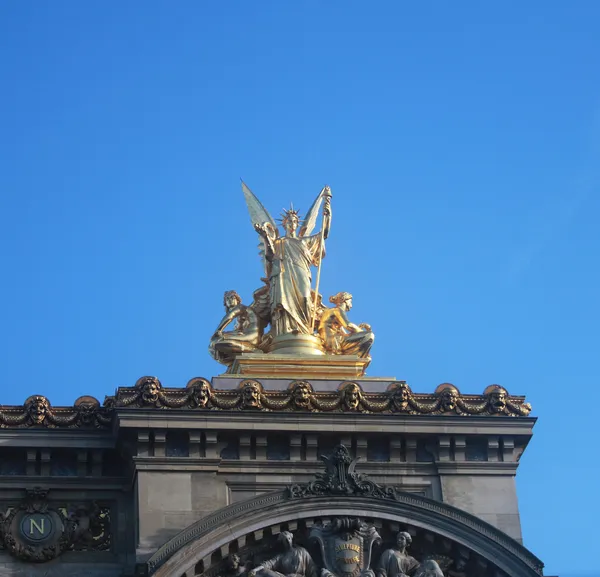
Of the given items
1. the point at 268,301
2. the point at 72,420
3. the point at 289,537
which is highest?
the point at 268,301

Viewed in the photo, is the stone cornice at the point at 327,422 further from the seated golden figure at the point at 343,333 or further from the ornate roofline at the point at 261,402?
the seated golden figure at the point at 343,333

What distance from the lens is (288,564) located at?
44406mm

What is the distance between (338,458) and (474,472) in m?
3.25

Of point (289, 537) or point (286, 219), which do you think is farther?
point (286, 219)

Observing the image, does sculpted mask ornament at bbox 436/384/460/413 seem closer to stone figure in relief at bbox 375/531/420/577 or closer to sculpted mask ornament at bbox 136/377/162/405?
stone figure in relief at bbox 375/531/420/577

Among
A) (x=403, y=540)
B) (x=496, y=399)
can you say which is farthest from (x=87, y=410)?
(x=496, y=399)

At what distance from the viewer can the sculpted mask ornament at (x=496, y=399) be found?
1850 inches

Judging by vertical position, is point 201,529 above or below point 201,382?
below

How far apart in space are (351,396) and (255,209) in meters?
7.83

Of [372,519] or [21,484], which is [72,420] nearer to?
[21,484]

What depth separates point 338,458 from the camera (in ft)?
149

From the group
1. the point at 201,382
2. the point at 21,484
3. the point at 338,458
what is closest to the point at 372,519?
the point at 338,458

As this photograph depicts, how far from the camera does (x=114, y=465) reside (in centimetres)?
4641

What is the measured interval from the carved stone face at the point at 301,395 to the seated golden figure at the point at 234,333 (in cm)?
376
